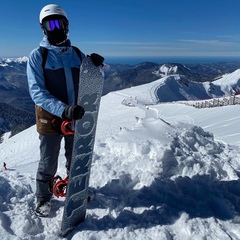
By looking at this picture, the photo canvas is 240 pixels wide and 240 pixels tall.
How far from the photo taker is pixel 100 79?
3973mm

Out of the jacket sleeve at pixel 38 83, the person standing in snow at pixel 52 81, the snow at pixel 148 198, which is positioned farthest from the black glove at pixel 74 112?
the snow at pixel 148 198

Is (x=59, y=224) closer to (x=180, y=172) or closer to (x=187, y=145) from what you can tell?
(x=180, y=172)

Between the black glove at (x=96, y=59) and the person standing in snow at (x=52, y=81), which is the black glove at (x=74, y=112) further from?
the black glove at (x=96, y=59)

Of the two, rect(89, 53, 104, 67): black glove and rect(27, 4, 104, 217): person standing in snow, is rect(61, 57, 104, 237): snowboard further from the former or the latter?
rect(27, 4, 104, 217): person standing in snow

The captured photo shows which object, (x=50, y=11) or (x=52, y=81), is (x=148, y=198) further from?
(x=50, y=11)

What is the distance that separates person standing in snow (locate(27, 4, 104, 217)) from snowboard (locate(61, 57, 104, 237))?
20 cm

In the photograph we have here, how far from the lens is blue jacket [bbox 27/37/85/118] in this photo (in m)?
3.82

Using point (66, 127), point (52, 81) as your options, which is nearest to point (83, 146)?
point (66, 127)

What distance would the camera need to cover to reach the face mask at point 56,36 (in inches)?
156

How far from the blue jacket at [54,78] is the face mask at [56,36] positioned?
69 mm

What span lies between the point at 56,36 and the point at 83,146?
1.52 m

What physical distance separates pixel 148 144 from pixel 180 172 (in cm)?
132

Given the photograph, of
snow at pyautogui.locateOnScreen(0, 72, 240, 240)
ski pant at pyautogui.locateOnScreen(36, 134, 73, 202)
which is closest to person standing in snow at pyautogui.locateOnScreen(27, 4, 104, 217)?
ski pant at pyautogui.locateOnScreen(36, 134, 73, 202)

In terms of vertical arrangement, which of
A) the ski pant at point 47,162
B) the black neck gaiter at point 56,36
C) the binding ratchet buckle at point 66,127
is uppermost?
the black neck gaiter at point 56,36
